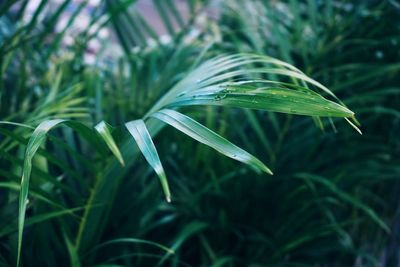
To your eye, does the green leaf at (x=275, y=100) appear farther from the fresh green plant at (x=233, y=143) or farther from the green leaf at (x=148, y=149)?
the fresh green plant at (x=233, y=143)

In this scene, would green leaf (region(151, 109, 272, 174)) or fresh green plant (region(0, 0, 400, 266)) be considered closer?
green leaf (region(151, 109, 272, 174))

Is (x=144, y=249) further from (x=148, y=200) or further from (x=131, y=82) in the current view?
(x=131, y=82)

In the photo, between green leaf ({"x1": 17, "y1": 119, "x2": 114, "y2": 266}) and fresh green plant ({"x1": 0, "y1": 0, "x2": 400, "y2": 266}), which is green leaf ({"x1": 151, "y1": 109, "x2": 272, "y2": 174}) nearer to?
green leaf ({"x1": 17, "y1": 119, "x2": 114, "y2": 266})

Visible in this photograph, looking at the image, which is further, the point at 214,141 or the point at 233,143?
the point at 233,143

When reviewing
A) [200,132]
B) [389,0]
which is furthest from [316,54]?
[200,132]

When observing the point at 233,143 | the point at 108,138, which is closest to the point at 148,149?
the point at 108,138

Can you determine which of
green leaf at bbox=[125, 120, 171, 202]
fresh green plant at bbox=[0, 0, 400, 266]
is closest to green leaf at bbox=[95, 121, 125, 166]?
green leaf at bbox=[125, 120, 171, 202]

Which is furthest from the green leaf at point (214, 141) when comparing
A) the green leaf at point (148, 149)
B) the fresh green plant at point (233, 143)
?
the fresh green plant at point (233, 143)

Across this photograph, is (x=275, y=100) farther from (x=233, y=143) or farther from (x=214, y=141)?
(x=233, y=143)
